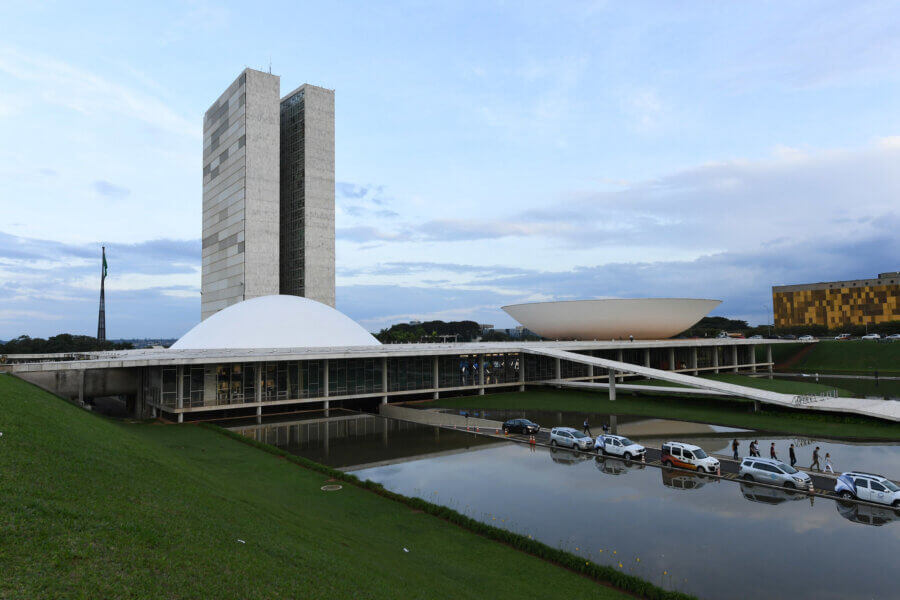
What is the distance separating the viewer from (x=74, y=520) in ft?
28.8

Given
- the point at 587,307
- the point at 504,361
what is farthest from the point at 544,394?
the point at 587,307

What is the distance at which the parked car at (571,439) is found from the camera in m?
26.1

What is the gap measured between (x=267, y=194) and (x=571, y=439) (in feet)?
239

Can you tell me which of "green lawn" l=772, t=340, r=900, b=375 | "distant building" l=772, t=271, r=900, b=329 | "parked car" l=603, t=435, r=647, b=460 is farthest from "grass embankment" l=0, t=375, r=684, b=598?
"distant building" l=772, t=271, r=900, b=329

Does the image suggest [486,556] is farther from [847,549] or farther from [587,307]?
[587,307]

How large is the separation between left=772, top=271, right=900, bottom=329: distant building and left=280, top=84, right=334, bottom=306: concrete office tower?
134 meters

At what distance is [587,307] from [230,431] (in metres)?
46.9

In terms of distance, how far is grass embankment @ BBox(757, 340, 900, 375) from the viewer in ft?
237

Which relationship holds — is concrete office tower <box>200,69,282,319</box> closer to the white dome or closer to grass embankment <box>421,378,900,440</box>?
the white dome

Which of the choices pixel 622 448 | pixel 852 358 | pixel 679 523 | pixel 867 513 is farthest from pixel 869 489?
pixel 852 358

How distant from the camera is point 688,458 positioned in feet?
72.4

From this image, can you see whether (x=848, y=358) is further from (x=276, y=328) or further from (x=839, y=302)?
(x=276, y=328)

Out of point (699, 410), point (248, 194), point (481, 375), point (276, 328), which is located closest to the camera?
point (699, 410)

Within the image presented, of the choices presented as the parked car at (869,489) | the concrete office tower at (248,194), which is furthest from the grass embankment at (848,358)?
the concrete office tower at (248,194)
